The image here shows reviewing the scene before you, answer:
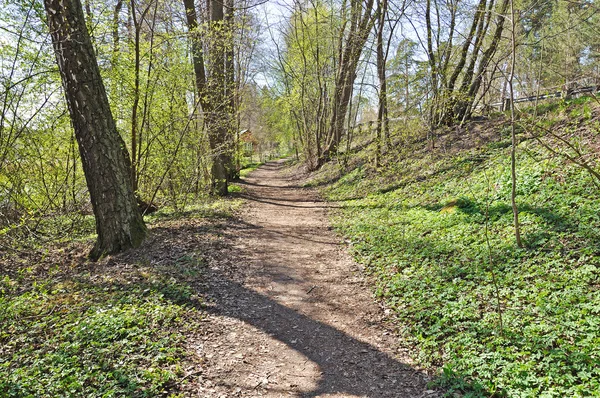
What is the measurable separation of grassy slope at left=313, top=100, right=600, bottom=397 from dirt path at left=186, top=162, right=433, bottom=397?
417 millimetres

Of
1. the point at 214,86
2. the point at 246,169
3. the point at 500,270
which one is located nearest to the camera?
the point at 500,270

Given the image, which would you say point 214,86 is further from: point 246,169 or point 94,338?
point 246,169

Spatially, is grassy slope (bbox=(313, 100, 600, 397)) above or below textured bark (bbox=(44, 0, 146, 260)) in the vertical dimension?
below

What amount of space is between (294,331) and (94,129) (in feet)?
16.7

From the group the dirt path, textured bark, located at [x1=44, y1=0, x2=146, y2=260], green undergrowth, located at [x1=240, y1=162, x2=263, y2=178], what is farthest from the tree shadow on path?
green undergrowth, located at [x1=240, y1=162, x2=263, y2=178]

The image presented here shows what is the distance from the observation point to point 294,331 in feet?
15.3

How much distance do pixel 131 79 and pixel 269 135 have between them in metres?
36.5

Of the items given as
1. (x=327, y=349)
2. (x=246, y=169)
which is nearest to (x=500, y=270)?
(x=327, y=349)

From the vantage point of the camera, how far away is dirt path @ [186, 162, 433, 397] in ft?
11.9

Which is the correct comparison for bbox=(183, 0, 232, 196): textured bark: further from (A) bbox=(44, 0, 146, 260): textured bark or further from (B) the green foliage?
(B) the green foliage

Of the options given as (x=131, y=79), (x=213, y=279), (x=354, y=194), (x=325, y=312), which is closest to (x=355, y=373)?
(x=325, y=312)

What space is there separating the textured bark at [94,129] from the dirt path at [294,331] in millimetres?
2072

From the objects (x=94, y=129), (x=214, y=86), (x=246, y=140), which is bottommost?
(x=94, y=129)

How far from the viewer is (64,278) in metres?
5.88
